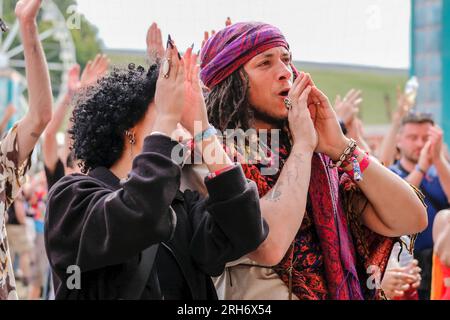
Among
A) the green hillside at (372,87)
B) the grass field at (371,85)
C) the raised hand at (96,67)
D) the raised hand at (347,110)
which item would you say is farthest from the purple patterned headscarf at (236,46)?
the green hillside at (372,87)

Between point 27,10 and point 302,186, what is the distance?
1.03 meters

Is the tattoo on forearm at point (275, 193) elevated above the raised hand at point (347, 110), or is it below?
above

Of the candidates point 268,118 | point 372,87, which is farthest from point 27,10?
point 372,87

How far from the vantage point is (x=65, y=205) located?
2.18 meters

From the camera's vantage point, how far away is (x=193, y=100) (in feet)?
7.35

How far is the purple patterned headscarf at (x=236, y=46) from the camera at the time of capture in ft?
8.59

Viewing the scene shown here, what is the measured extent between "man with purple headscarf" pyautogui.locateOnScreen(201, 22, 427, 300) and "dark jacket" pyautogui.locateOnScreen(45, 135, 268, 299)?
0.72 ft

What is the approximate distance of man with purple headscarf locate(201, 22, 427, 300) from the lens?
2.50 metres

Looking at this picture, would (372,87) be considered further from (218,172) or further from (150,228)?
(150,228)

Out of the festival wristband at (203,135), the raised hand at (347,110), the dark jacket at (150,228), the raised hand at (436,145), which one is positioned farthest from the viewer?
the raised hand at (436,145)

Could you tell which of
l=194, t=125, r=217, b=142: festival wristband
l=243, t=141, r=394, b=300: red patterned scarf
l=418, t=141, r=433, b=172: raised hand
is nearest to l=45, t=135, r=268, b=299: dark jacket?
l=194, t=125, r=217, b=142: festival wristband

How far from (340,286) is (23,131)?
3.83 feet

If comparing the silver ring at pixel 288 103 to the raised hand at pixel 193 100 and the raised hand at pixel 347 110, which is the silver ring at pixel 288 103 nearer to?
the raised hand at pixel 193 100

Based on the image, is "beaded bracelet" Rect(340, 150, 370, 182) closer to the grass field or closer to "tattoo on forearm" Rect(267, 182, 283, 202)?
"tattoo on forearm" Rect(267, 182, 283, 202)
